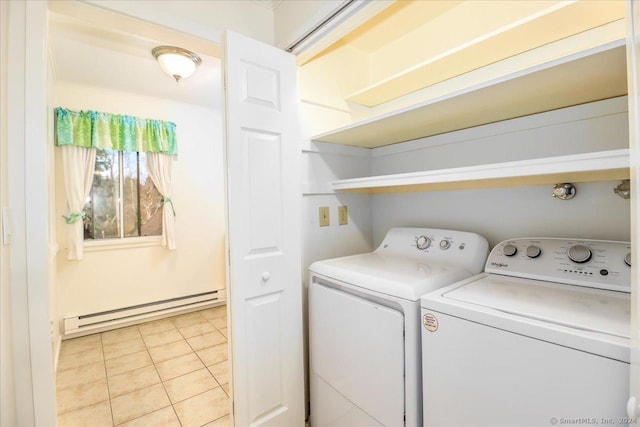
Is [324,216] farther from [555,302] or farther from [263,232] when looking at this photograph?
[555,302]

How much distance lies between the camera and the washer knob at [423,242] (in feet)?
5.23

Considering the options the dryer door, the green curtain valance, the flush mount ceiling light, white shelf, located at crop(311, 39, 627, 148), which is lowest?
the dryer door

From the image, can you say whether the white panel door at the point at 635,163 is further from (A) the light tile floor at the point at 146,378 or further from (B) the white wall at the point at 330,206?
(A) the light tile floor at the point at 146,378

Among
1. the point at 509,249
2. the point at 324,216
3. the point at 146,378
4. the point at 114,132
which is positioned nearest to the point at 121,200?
the point at 114,132

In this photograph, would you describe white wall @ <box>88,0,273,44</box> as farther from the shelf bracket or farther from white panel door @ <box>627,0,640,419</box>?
the shelf bracket

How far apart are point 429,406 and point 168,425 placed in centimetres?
162

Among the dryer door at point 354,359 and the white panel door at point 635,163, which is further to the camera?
the dryer door at point 354,359

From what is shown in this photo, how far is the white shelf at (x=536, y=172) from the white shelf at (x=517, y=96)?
10.6 inches

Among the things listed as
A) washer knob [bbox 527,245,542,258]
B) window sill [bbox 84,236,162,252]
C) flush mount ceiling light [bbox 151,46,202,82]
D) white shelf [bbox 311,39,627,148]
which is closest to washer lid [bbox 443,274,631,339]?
washer knob [bbox 527,245,542,258]

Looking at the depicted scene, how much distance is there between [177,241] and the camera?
359 centimetres

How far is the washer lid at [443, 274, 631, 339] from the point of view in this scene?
0.77 metres

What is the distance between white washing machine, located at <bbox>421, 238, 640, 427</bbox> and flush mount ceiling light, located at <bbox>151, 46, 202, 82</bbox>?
8.46 feet

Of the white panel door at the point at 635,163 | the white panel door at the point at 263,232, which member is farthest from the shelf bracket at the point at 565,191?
the white panel door at the point at 263,232

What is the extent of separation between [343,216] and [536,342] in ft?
4.20
